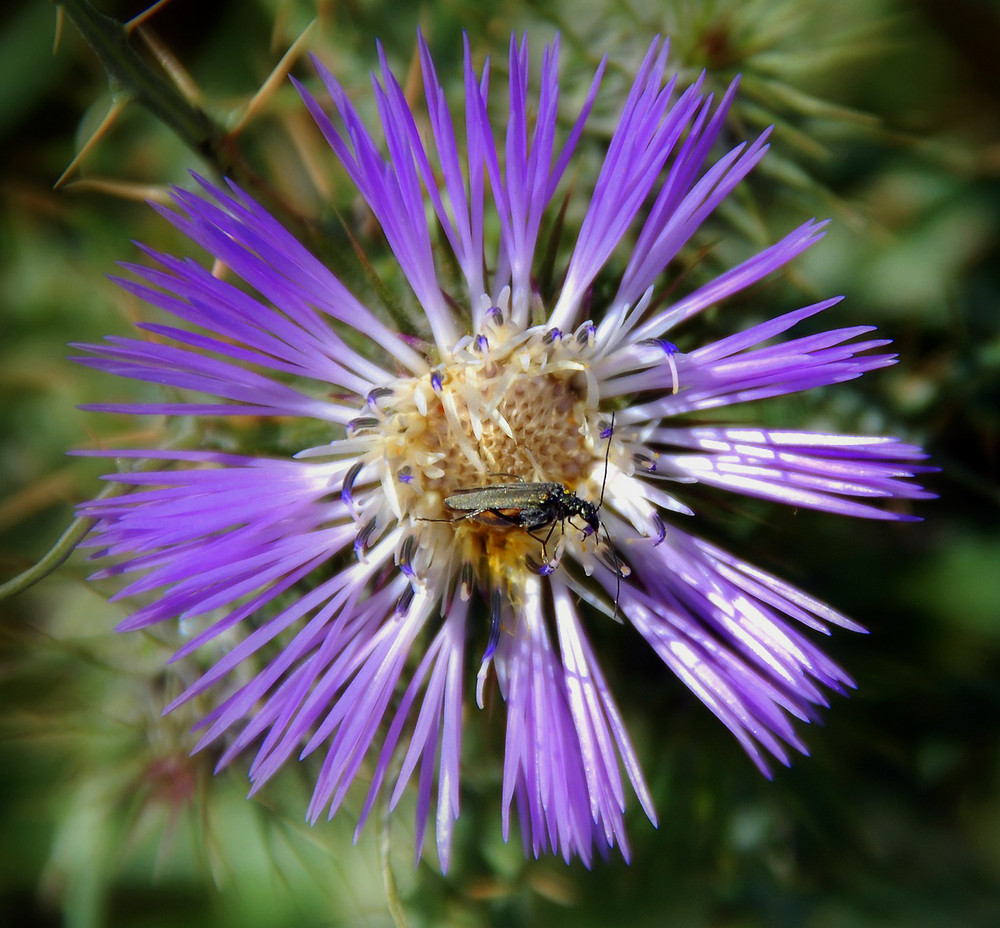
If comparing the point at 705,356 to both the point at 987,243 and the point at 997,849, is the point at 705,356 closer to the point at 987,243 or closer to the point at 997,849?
the point at 987,243

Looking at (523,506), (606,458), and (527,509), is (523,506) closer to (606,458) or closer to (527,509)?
(527,509)

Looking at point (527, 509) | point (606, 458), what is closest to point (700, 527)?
point (606, 458)

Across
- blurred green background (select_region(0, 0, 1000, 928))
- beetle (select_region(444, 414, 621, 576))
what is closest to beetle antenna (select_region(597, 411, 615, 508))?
beetle (select_region(444, 414, 621, 576))

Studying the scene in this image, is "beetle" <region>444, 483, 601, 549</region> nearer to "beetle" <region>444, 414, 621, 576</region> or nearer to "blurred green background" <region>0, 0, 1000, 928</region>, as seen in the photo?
"beetle" <region>444, 414, 621, 576</region>

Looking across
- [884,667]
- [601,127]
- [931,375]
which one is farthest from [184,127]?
[884,667]

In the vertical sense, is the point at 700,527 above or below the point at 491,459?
below
